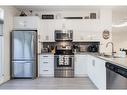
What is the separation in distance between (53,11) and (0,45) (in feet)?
10.0

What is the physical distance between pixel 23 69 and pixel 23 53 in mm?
538

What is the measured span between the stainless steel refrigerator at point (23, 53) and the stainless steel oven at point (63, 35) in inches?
46.3

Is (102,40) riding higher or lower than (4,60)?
higher

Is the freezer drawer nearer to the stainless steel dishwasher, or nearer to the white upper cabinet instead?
the white upper cabinet

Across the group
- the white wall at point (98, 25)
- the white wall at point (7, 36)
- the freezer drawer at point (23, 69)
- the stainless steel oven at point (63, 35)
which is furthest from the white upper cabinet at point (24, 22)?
the freezer drawer at point (23, 69)

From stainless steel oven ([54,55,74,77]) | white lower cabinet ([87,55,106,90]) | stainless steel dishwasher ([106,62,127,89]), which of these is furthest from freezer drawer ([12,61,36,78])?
stainless steel dishwasher ([106,62,127,89])

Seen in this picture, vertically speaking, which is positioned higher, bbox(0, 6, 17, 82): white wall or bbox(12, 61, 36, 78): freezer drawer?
bbox(0, 6, 17, 82): white wall

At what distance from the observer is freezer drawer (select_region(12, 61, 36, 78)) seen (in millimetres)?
7496

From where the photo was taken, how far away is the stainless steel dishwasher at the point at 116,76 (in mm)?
3040

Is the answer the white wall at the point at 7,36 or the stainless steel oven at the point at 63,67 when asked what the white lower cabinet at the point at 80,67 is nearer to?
the stainless steel oven at the point at 63,67

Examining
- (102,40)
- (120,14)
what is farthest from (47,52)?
(120,14)

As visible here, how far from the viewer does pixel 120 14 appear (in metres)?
9.79

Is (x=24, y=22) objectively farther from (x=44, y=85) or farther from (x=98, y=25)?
(x=98, y=25)
